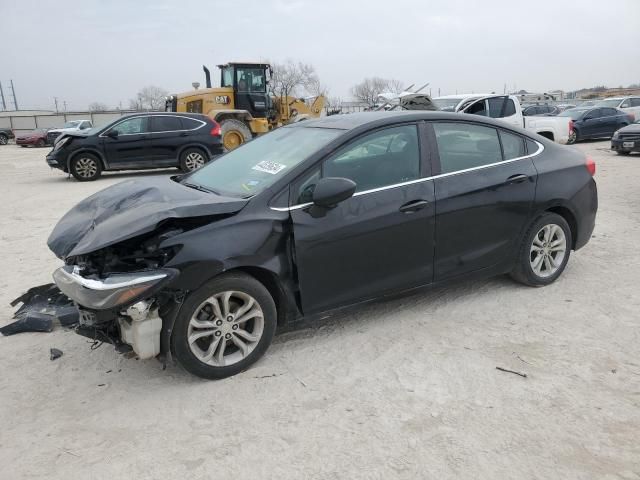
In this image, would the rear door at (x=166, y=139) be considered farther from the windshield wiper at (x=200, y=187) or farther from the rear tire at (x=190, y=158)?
the windshield wiper at (x=200, y=187)

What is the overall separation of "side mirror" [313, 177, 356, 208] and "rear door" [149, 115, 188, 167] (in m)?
11.4

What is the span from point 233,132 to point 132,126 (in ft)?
14.1

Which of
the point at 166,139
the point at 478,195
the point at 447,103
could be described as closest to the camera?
the point at 478,195

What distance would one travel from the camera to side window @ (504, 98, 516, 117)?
1367 centimetres

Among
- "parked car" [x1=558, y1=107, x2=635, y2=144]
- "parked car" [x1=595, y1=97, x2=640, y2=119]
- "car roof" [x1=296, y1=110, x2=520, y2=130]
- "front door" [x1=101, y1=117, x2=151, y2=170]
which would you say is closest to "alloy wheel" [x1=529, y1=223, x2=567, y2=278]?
"car roof" [x1=296, y1=110, x2=520, y2=130]

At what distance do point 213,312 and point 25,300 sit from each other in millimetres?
2175

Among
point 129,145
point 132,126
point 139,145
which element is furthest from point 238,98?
point 129,145

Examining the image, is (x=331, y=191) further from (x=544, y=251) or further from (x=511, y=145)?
(x=544, y=251)

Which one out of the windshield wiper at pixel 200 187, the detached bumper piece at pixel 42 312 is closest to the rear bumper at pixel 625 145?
the windshield wiper at pixel 200 187

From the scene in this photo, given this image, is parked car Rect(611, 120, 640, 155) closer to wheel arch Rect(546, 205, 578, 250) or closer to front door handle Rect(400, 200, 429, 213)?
wheel arch Rect(546, 205, 578, 250)

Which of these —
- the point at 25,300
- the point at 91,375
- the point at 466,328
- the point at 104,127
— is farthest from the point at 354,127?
the point at 104,127

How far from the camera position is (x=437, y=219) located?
13.2 ft

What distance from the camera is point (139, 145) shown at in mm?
13758

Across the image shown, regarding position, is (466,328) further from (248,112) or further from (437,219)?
(248,112)
